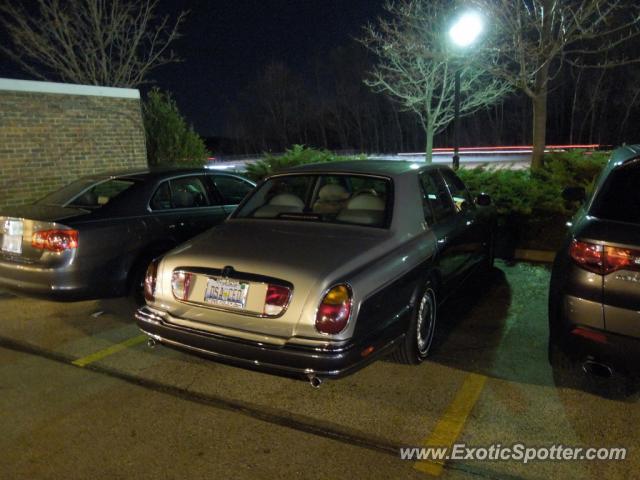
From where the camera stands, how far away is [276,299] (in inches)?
131

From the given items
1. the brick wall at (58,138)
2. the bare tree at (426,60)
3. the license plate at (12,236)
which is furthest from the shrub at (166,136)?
the license plate at (12,236)

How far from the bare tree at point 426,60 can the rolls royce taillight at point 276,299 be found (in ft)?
32.2

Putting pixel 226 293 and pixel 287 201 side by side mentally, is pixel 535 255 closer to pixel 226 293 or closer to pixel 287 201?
pixel 287 201

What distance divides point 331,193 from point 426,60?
14759mm

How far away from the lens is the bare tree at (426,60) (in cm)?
1355

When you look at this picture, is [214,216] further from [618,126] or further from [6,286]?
[618,126]

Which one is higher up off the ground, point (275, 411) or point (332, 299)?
point (332, 299)

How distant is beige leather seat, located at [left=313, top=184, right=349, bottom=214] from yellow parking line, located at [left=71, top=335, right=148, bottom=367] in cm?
197

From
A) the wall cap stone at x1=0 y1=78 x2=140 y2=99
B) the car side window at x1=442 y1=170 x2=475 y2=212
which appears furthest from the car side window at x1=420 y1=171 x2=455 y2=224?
the wall cap stone at x1=0 y1=78 x2=140 y2=99

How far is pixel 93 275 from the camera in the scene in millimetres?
5090

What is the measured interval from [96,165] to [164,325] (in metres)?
7.60

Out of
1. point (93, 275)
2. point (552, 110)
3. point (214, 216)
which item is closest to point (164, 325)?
point (93, 275)

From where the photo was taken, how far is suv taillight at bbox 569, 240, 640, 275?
9.99 feet

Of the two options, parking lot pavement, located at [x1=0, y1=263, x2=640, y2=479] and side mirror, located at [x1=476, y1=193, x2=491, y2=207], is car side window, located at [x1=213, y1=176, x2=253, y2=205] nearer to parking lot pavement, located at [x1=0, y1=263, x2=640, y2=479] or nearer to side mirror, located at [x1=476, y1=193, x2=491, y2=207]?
parking lot pavement, located at [x1=0, y1=263, x2=640, y2=479]
